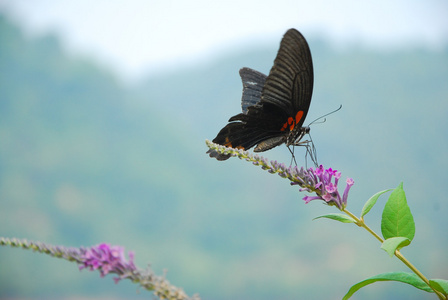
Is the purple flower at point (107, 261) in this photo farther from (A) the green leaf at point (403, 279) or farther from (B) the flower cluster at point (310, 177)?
(A) the green leaf at point (403, 279)

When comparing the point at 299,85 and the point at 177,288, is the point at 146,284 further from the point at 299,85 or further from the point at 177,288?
the point at 299,85


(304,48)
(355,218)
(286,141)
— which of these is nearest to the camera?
(355,218)

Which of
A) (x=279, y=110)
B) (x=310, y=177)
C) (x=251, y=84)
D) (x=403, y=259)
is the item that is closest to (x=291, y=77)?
(x=279, y=110)

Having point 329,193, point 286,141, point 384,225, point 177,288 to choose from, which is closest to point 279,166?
point 329,193

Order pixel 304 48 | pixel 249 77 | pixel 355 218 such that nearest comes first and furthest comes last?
pixel 355 218 < pixel 304 48 < pixel 249 77

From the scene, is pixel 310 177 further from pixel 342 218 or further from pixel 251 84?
pixel 251 84

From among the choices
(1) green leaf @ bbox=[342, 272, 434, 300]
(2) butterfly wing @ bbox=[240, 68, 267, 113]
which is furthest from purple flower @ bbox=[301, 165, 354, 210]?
(2) butterfly wing @ bbox=[240, 68, 267, 113]

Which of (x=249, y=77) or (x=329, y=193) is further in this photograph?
(x=249, y=77)
